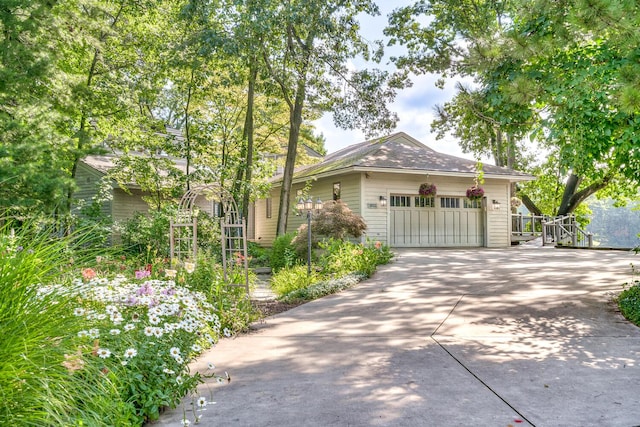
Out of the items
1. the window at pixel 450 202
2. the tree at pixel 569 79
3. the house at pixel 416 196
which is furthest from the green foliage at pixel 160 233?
the window at pixel 450 202

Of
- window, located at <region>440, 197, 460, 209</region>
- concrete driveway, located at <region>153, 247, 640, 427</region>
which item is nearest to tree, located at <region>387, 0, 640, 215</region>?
concrete driveway, located at <region>153, 247, 640, 427</region>

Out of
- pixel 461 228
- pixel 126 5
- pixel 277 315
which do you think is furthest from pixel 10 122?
pixel 461 228

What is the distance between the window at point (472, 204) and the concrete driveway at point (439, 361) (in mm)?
9065

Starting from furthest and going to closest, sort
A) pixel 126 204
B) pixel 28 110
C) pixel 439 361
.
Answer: pixel 126 204 → pixel 28 110 → pixel 439 361

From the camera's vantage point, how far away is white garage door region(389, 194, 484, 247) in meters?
15.5

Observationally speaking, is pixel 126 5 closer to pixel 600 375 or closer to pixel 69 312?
pixel 69 312

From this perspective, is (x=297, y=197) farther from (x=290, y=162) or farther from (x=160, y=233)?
(x=160, y=233)

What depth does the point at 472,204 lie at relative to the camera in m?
16.5

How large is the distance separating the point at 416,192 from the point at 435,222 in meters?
1.31

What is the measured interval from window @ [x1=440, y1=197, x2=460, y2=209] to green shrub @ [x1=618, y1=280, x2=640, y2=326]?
10066 millimetres

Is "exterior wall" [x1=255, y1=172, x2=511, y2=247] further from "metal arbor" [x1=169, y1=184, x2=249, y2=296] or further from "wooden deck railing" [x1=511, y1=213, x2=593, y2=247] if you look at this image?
"metal arbor" [x1=169, y1=184, x2=249, y2=296]

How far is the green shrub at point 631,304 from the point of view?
209 inches

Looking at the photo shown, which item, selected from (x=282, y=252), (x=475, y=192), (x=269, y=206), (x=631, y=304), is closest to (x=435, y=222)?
(x=475, y=192)

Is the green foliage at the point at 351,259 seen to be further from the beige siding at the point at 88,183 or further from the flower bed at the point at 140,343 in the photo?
the beige siding at the point at 88,183
